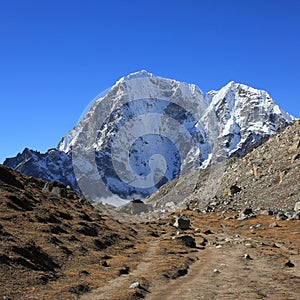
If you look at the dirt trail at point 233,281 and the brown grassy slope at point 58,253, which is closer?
the dirt trail at point 233,281

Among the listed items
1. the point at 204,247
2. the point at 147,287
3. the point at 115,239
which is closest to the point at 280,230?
the point at 204,247

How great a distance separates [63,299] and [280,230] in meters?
A: 43.9

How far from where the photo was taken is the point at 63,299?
21.0 meters

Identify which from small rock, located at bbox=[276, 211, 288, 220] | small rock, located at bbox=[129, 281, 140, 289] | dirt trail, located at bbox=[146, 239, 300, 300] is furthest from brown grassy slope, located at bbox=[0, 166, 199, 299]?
small rock, located at bbox=[276, 211, 288, 220]

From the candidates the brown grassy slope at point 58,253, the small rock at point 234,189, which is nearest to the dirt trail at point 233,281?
the brown grassy slope at point 58,253

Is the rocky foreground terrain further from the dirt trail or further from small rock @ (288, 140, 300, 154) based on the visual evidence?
small rock @ (288, 140, 300, 154)

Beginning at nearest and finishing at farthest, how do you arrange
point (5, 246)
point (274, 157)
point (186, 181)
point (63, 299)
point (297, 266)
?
1. point (63, 299)
2. point (5, 246)
3. point (297, 266)
4. point (274, 157)
5. point (186, 181)

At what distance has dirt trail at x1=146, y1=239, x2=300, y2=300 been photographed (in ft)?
74.3

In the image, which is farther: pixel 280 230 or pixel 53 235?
pixel 280 230

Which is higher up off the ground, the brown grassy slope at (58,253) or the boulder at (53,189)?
the boulder at (53,189)

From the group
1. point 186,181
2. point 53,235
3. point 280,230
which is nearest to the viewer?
point 53,235

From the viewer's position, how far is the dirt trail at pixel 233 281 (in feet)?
74.3

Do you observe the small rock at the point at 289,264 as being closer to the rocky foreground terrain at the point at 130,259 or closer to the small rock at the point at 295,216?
the rocky foreground terrain at the point at 130,259

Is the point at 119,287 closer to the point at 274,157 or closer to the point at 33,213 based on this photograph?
the point at 33,213
